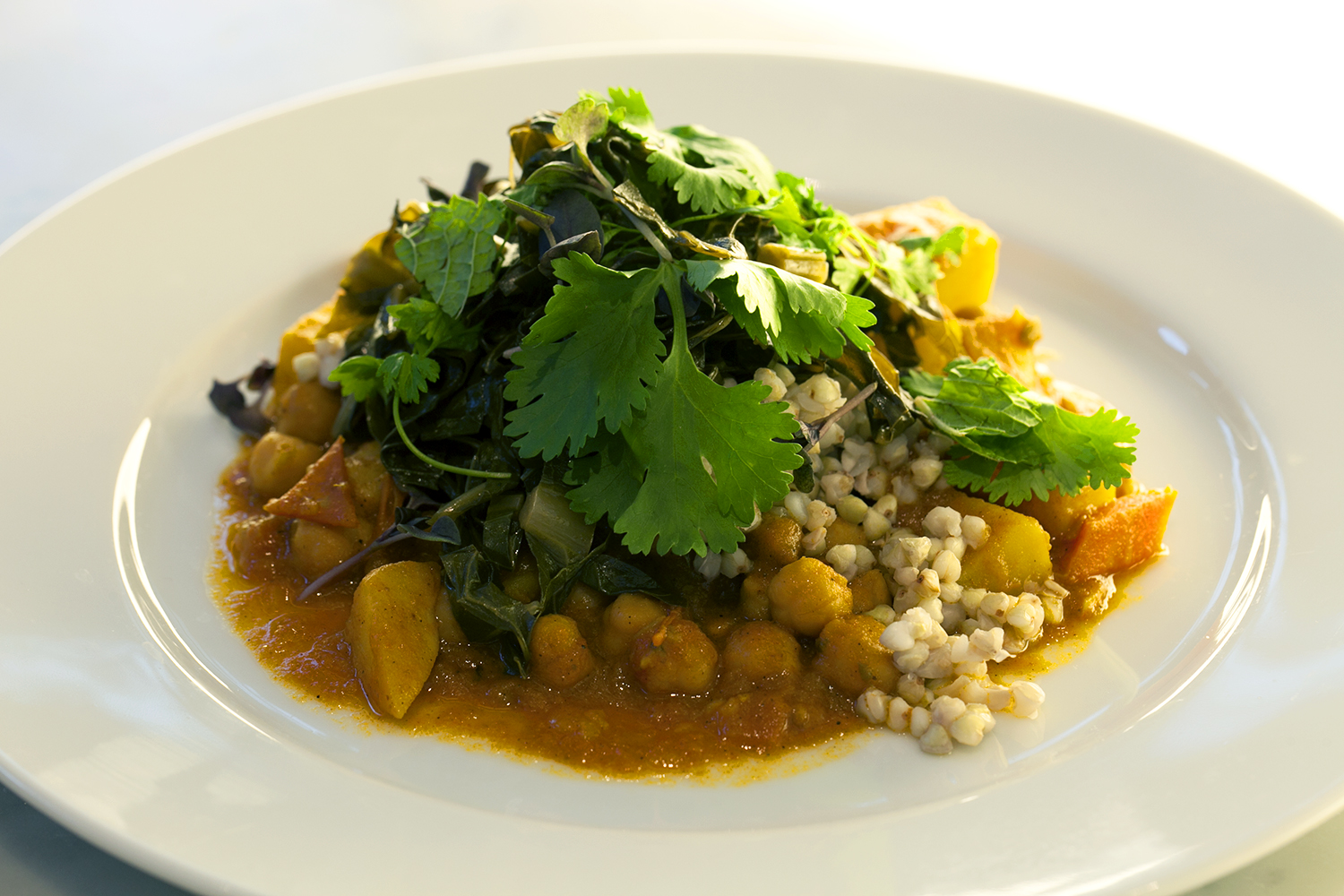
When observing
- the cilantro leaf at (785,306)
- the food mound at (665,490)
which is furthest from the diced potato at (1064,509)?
the cilantro leaf at (785,306)

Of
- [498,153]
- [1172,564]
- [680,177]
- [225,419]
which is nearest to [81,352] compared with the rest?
[225,419]

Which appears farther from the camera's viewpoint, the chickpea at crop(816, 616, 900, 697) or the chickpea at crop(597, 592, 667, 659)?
the chickpea at crop(597, 592, 667, 659)

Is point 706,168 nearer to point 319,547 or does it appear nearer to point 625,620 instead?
point 625,620

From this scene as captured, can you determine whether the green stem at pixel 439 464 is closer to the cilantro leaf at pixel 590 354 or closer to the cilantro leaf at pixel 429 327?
the cilantro leaf at pixel 429 327

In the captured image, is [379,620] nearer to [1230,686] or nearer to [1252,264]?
[1230,686]

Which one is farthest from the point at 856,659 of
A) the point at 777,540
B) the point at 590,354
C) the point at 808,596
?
the point at 590,354

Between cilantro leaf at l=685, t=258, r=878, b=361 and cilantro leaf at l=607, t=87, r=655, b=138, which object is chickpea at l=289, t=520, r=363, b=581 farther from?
cilantro leaf at l=607, t=87, r=655, b=138

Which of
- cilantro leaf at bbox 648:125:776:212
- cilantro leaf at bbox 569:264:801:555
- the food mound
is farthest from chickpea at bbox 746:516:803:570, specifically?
cilantro leaf at bbox 648:125:776:212
